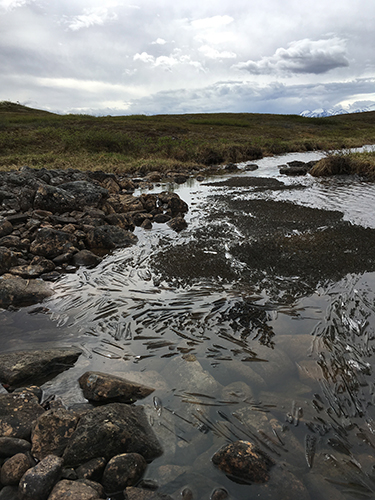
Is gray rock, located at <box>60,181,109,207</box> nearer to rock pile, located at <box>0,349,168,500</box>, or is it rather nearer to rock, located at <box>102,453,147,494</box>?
rock pile, located at <box>0,349,168,500</box>

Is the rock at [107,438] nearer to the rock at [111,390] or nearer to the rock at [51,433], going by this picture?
the rock at [51,433]

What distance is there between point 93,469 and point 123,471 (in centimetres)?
27

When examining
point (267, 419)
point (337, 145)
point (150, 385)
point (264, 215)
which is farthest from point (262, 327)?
point (337, 145)

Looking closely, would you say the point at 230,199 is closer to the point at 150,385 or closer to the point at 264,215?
the point at 264,215

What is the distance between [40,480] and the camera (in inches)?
90.0

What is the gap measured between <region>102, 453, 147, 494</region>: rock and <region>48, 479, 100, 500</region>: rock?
0.14 m

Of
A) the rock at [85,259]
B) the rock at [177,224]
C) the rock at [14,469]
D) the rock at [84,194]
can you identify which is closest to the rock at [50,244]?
the rock at [85,259]

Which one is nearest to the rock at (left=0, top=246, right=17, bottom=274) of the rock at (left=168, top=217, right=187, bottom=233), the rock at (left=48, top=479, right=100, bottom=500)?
the rock at (left=168, top=217, right=187, bottom=233)

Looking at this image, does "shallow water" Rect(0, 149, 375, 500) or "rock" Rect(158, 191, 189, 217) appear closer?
"shallow water" Rect(0, 149, 375, 500)

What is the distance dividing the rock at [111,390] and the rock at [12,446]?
0.78 metres

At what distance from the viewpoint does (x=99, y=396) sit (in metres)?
3.31

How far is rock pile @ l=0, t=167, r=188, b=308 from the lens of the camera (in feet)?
21.4

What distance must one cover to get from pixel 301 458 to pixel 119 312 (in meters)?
3.51

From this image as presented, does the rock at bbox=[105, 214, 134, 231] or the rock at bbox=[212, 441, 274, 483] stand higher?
the rock at bbox=[105, 214, 134, 231]
